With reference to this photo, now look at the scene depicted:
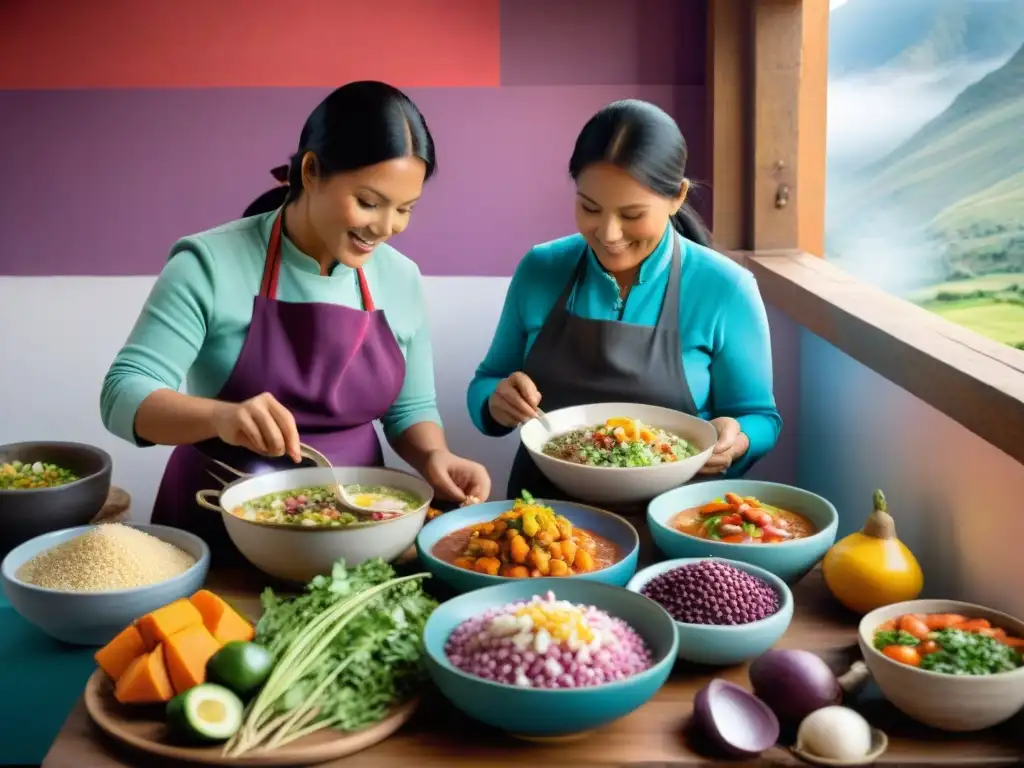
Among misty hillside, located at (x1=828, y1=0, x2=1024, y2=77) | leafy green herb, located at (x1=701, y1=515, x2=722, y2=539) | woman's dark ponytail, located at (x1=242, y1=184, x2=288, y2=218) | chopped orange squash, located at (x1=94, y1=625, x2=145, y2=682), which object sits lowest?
leafy green herb, located at (x1=701, y1=515, x2=722, y2=539)

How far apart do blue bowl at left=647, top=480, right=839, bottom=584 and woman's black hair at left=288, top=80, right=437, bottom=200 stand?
0.80 meters

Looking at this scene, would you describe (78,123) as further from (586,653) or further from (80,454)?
(586,653)

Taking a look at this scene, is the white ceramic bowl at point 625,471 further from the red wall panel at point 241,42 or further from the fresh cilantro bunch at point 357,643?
the red wall panel at point 241,42

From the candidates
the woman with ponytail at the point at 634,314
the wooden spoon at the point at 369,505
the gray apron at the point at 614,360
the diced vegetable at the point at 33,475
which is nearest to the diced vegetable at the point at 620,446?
the woman with ponytail at the point at 634,314

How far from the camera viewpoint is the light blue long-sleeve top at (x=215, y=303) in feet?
6.39

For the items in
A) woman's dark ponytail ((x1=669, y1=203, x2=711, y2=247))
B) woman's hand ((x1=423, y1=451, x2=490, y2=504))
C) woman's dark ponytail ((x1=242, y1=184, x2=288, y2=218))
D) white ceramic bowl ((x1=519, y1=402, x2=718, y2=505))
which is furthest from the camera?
woman's dark ponytail ((x1=669, y1=203, x2=711, y2=247))

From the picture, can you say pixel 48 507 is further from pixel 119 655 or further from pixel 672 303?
pixel 672 303

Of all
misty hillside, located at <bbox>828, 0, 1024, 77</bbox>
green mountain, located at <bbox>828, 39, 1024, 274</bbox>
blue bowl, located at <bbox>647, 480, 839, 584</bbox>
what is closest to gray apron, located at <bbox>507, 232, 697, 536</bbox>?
blue bowl, located at <bbox>647, 480, 839, 584</bbox>

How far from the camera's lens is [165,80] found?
335 centimetres

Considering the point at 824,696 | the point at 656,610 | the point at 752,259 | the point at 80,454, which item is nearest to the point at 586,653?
the point at 656,610

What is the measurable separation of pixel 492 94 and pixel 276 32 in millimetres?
715

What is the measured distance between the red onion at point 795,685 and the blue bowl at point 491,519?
25cm

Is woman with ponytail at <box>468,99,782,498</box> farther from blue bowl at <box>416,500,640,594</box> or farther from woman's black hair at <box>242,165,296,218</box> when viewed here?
woman's black hair at <box>242,165,296,218</box>

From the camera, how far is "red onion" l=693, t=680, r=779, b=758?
3.92ft
